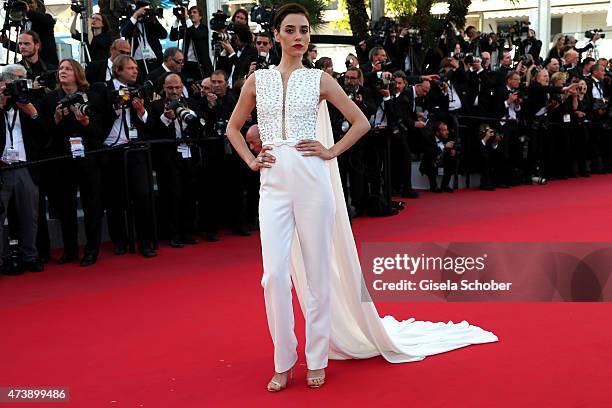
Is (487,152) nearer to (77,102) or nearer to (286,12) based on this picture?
(77,102)

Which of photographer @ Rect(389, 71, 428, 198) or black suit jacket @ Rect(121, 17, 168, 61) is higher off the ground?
black suit jacket @ Rect(121, 17, 168, 61)

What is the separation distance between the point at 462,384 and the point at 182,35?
7.27 m

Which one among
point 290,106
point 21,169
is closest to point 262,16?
point 21,169

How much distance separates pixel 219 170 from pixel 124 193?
1.09 meters

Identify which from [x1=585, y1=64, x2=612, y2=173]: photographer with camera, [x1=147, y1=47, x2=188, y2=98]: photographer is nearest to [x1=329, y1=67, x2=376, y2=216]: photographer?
[x1=147, y1=47, x2=188, y2=98]: photographer

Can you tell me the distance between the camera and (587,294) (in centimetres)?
555

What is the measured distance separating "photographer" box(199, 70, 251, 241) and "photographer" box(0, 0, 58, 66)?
2.06 metres

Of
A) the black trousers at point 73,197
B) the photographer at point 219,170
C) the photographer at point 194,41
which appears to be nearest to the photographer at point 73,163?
the black trousers at point 73,197

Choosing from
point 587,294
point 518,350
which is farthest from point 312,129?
point 587,294

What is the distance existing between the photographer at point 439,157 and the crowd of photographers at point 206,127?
25 millimetres

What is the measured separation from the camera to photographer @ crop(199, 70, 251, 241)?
8359mm

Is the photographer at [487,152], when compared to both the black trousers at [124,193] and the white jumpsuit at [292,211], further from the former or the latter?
the white jumpsuit at [292,211]

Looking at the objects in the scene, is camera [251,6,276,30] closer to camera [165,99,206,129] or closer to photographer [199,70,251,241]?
photographer [199,70,251,241]

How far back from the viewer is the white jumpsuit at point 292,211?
3957 millimetres
